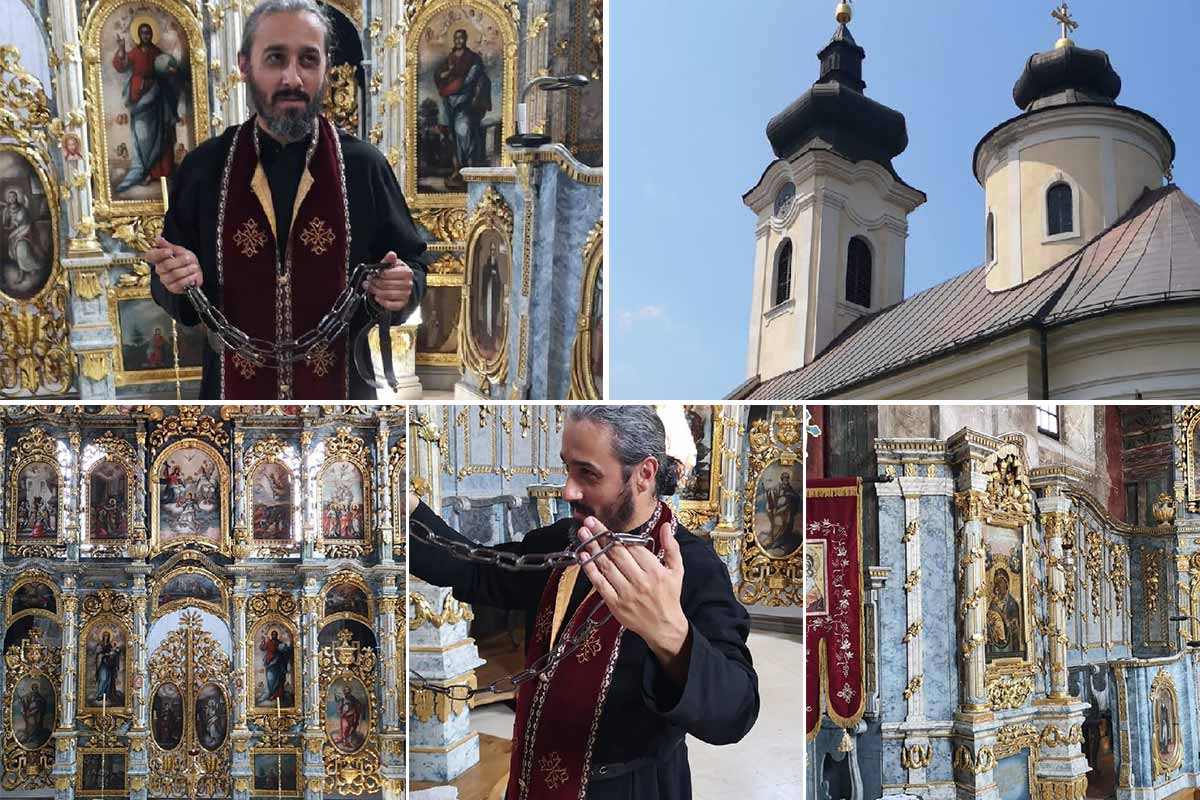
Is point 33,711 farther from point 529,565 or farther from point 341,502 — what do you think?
Answer: point 529,565

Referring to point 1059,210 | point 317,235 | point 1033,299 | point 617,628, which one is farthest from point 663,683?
point 1059,210

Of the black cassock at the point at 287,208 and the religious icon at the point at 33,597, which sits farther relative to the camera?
the religious icon at the point at 33,597

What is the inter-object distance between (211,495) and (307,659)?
650 millimetres

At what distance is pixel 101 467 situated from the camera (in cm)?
427

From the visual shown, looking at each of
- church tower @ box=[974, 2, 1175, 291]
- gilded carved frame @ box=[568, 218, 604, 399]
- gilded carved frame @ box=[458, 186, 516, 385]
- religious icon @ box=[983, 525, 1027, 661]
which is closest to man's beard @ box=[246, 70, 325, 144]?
gilded carved frame @ box=[458, 186, 516, 385]

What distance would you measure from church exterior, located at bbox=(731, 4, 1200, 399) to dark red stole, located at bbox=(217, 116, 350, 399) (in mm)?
1489

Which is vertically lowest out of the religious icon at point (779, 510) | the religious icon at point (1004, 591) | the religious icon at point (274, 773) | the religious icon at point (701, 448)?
the religious icon at point (274, 773)

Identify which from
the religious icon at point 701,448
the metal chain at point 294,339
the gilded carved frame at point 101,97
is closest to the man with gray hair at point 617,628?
the religious icon at point 701,448

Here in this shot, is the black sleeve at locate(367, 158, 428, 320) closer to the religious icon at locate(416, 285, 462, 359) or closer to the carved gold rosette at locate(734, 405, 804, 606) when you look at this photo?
the religious icon at locate(416, 285, 462, 359)

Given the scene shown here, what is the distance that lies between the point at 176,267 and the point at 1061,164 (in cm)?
319

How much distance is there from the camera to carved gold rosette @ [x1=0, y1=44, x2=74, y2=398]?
411 centimetres

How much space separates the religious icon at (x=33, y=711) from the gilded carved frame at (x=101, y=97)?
1.57 m

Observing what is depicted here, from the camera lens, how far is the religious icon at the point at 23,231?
415 centimetres

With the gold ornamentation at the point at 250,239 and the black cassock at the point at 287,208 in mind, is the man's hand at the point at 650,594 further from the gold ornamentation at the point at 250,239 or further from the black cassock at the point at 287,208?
the gold ornamentation at the point at 250,239
